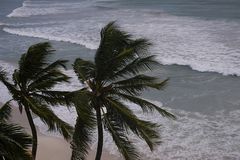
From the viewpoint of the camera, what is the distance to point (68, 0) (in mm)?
78250

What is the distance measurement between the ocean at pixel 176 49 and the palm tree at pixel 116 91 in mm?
5346

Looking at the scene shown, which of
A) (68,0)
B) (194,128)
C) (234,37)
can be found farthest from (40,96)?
(68,0)

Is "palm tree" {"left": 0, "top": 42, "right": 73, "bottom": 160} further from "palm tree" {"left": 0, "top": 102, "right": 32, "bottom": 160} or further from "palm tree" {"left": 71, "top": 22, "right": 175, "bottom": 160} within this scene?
"palm tree" {"left": 0, "top": 102, "right": 32, "bottom": 160}

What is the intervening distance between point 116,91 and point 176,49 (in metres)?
23.5

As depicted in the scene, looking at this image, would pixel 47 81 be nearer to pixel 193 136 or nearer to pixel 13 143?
pixel 13 143

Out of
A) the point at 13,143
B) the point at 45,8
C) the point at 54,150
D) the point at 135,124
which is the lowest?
the point at 45,8

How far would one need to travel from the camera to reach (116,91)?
12.6m

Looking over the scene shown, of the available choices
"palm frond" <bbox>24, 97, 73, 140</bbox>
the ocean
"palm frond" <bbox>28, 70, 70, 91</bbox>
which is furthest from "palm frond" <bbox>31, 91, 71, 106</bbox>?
the ocean

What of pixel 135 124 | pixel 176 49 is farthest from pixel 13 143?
pixel 176 49

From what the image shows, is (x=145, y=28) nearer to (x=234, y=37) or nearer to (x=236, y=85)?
(x=234, y=37)

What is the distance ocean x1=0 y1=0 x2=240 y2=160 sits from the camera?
62.2 ft

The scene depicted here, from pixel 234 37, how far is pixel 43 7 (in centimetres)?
3951

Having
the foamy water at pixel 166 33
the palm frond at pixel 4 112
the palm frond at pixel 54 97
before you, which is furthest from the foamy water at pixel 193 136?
the foamy water at pixel 166 33

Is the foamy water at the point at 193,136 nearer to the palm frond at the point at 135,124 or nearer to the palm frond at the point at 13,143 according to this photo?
the palm frond at the point at 135,124
